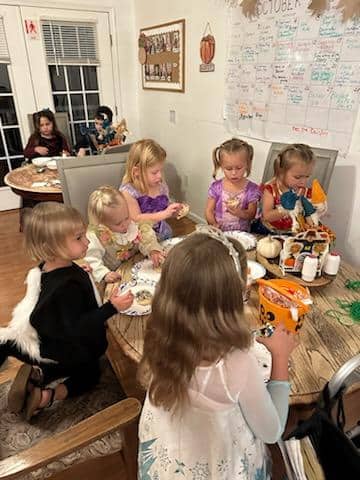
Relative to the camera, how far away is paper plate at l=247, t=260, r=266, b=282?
1.24 m

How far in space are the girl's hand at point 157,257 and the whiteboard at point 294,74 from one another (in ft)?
4.49

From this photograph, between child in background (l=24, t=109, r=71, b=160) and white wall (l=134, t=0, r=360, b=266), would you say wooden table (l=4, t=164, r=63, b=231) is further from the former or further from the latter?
white wall (l=134, t=0, r=360, b=266)

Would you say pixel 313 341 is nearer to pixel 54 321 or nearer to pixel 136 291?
pixel 136 291

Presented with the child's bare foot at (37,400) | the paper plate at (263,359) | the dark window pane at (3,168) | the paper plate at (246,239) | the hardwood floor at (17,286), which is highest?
the paper plate at (246,239)

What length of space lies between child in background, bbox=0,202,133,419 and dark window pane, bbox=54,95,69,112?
10.8ft

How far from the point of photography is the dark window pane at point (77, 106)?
399 centimetres

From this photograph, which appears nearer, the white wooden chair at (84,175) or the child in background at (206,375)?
the child in background at (206,375)

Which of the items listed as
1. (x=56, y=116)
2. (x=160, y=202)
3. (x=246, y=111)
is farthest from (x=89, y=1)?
(x=160, y=202)

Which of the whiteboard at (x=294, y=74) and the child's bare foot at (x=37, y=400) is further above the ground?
the whiteboard at (x=294, y=74)

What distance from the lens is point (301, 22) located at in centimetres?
208

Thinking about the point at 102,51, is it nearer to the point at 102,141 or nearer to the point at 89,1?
the point at 89,1

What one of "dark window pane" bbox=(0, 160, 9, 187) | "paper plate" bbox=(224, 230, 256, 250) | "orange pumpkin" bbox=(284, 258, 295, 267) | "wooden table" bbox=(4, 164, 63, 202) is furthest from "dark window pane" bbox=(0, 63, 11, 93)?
"orange pumpkin" bbox=(284, 258, 295, 267)

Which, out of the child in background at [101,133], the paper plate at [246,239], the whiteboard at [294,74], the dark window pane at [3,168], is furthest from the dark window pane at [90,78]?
the paper plate at [246,239]

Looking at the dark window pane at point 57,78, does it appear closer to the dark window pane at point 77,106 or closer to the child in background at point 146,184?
the dark window pane at point 77,106
